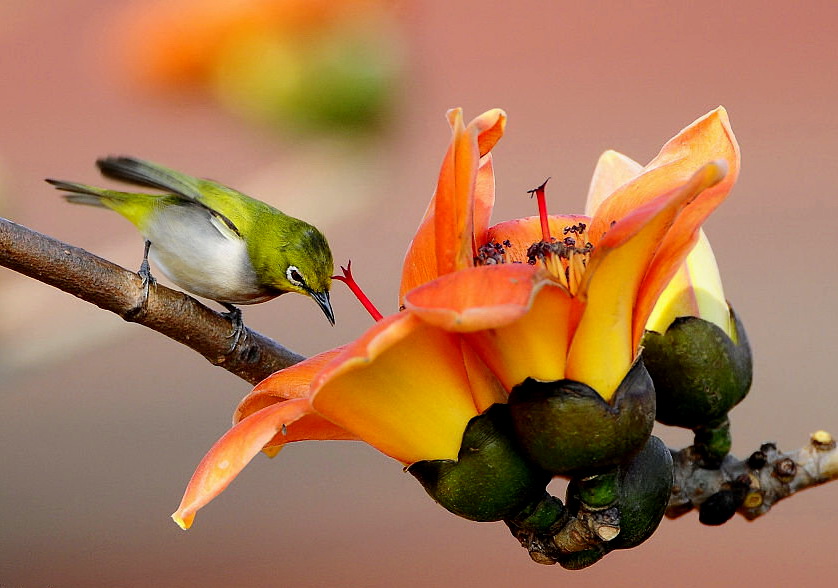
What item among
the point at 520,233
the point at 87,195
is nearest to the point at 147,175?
the point at 87,195

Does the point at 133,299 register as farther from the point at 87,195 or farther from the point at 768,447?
the point at 87,195

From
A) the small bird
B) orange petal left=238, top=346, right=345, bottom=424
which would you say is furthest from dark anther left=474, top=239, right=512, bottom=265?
the small bird

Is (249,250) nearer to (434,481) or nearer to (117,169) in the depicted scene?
(117,169)

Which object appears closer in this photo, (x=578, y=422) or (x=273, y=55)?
(x=578, y=422)

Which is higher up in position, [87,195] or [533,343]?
[87,195]

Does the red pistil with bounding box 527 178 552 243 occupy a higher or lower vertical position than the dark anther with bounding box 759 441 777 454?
higher

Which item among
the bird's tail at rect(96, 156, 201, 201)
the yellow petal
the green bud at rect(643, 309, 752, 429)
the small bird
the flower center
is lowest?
the green bud at rect(643, 309, 752, 429)

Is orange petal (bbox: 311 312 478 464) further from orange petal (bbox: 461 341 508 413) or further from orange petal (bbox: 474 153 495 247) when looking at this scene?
orange petal (bbox: 474 153 495 247)
